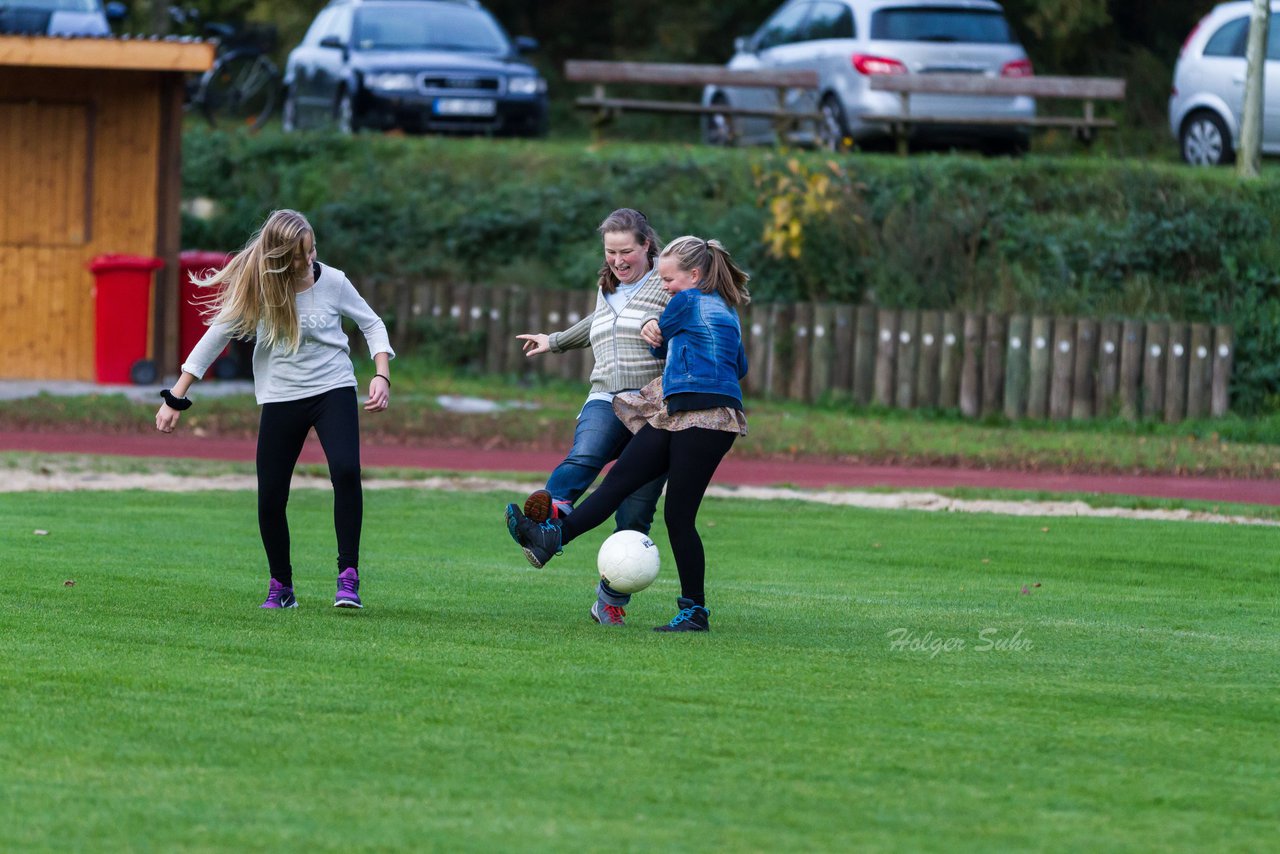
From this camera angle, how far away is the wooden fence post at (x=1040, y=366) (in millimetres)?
20031

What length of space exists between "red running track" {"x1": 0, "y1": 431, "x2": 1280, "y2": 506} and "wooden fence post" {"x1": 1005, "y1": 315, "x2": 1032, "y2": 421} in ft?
10.9

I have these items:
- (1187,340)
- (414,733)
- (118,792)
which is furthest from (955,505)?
(118,792)

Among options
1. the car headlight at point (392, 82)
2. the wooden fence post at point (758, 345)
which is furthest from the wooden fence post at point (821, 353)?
the car headlight at point (392, 82)

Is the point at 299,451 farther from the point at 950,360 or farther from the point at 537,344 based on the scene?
the point at 950,360

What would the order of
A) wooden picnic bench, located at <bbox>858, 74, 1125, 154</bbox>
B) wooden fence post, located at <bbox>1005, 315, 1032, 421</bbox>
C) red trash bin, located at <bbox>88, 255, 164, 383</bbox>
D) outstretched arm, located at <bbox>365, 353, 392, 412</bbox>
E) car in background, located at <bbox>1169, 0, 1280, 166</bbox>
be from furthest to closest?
wooden picnic bench, located at <bbox>858, 74, 1125, 154</bbox> → car in background, located at <bbox>1169, 0, 1280, 166</bbox> → red trash bin, located at <bbox>88, 255, 164, 383</bbox> → wooden fence post, located at <bbox>1005, 315, 1032, 421</bbox> → outstretched arm, located at <bbox>365, 353, 392, 412</bbox>

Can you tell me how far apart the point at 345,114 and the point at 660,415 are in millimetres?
19301

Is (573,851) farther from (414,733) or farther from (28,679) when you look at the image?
(28,679)

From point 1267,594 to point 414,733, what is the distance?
5.62m

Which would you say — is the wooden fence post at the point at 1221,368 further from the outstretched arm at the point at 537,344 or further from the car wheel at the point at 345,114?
the outstretched arm at the point at 537,344

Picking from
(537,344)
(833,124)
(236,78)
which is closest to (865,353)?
(833,124)

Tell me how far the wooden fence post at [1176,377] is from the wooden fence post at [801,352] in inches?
150

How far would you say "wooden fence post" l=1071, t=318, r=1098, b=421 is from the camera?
19953 millimetres

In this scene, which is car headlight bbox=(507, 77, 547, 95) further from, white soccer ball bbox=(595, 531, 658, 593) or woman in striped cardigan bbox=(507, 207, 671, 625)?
white soccer ball bbox=(595, 531, 658, 593)

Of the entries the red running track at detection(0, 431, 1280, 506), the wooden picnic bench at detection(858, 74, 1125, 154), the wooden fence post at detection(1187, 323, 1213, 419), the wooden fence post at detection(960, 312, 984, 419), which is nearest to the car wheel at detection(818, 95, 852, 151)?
the wooden picnic bench at detection(858, 74, 1125, 154)
